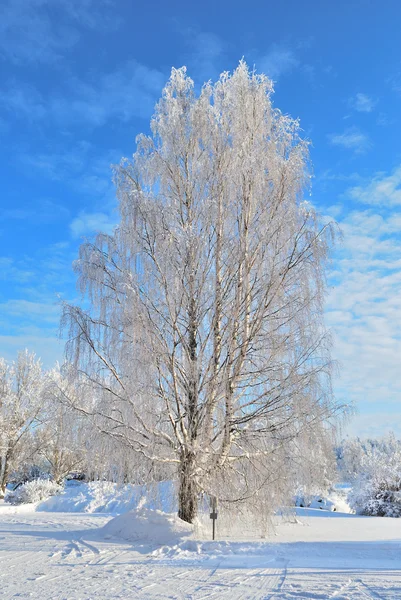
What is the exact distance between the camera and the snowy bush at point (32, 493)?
1975 centimetres

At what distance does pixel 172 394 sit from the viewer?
10.1 metres

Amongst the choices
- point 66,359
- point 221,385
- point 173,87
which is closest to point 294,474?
point 221,385

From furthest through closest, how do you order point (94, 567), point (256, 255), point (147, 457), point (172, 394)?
1. point (256, 255)
2. point (172, 394)
3. point (147, 457)
4. point (94, 567)

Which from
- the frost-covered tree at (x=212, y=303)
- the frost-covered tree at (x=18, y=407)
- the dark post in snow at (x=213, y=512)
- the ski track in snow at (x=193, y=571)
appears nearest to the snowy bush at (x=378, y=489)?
the ski track in snow at (x=193, y=571)

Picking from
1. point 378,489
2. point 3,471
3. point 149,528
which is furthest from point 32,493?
point 378,489

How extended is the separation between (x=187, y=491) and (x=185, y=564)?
2909 millimetres

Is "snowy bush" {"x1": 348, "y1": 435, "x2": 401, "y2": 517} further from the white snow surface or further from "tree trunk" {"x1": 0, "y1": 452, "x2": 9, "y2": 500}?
"tree trunk" {"x1": 0, "y1": 452, "x2": 9, "y2": 500}

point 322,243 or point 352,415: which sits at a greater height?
point 322,243

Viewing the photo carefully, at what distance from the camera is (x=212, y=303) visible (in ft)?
34.6

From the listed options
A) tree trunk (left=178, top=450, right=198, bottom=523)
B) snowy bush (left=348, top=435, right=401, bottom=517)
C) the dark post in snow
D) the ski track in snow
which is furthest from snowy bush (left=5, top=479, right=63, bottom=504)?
snowy bush (left=348, top=435, right=401, bottom=517)

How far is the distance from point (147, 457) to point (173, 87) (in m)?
8.88

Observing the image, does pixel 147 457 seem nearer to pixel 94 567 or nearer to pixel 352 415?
pixel 94 567

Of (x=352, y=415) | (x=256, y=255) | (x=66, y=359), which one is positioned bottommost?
(x=352, y=415)

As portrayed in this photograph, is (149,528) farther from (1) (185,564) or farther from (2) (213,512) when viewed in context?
(1) (185,564)
